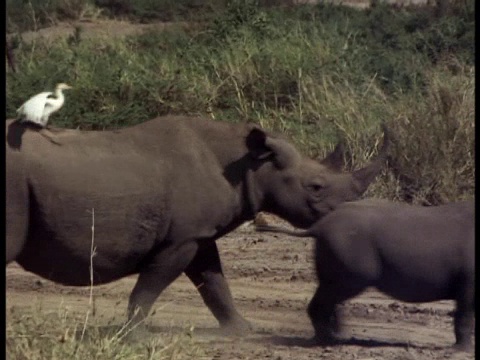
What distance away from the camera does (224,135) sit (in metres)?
8.59

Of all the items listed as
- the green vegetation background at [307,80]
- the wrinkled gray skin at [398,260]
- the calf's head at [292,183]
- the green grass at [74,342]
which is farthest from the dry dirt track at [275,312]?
the green vegetation background at [307,80]

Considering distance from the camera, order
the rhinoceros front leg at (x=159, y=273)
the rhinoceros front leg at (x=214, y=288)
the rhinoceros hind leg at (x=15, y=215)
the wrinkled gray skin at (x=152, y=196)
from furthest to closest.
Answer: the rhinoceros front leg at (x=214, y=288) → the rhinoceros front leg at (x=159, y=273) → the wrinkled gray skin at (x=152, y=196) → the rhinoceros hind leg at (x=15, y=215)

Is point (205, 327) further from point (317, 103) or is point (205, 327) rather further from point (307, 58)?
point (307, 58)

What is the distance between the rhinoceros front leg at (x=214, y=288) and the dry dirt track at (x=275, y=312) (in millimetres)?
114

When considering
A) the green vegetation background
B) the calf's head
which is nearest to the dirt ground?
the calf's head

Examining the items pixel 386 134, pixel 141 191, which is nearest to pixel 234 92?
pixel 386 134

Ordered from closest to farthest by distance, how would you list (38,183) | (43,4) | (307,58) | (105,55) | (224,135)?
(38,183) → (224,135) → (307,58) → (105,55) → (43,4)

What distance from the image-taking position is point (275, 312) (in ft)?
29.9

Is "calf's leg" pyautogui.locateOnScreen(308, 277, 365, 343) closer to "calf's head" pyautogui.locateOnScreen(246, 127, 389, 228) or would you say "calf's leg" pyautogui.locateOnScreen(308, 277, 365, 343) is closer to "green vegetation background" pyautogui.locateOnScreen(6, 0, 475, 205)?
"calf's head" pyautogui.locateOnScreen(246, 127, 389, 228)

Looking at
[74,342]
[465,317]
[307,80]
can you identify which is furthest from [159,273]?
[307,80]

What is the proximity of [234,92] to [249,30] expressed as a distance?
8.51ft

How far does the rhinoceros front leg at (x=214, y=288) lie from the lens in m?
8.56

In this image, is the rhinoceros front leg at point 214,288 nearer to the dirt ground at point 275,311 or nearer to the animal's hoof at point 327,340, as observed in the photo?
the dirt ground at point 275,311

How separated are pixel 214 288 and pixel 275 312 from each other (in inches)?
25.7
